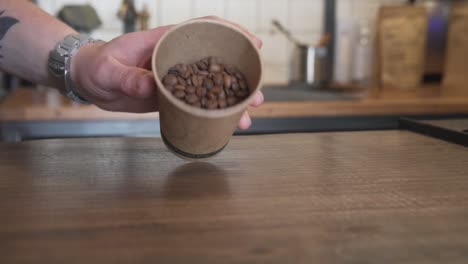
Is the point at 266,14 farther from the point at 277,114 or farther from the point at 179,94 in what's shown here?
the point at 179,94

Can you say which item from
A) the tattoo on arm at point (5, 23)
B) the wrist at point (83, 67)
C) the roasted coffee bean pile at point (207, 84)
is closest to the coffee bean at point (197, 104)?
the roasted coffee bean pile at point (207, 84)

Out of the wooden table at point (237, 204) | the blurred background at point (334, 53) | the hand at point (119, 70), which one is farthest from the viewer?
the blurred background at point (334, 53)

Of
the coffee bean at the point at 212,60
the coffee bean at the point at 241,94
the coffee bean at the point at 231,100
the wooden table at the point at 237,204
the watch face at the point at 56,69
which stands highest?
the coffee bean at the point at 212,60

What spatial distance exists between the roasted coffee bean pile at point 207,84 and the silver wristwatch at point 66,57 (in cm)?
29

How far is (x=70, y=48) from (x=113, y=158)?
0.78ft

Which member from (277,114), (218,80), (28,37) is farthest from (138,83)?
(277,114)

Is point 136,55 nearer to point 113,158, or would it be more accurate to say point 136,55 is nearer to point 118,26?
point 113,158

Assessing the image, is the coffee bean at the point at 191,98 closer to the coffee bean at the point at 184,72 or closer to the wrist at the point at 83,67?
the coffee bean at the point at 184,72

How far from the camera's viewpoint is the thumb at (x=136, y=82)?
0.67 metres

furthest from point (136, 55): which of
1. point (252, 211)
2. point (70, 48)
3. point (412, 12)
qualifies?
point (412, 12)

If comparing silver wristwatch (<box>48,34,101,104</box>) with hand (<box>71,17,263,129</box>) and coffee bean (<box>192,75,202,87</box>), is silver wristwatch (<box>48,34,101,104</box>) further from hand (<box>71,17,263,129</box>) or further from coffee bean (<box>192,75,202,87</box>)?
coffee bean (<box>192,75,202,87</box>)

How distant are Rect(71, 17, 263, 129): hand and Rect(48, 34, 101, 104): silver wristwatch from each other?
13mm

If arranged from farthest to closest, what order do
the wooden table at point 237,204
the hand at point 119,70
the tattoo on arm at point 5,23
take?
the tattoo on arm at point 5,23 → the hand at point 119,70 → the wooden table at point 237,204

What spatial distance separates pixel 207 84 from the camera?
65cm
